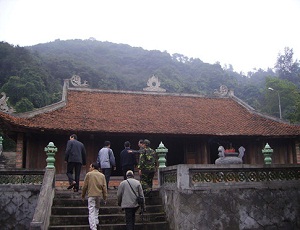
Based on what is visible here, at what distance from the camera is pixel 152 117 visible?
18.4 metres

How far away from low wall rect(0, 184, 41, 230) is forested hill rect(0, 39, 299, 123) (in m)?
15.0

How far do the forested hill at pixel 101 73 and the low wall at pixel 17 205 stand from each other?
49.4ft

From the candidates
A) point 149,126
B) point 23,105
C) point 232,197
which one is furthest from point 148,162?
point 23,105

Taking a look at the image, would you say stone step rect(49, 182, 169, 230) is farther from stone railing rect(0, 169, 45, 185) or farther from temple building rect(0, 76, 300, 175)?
temple building rect(0, 76, 300, 175)

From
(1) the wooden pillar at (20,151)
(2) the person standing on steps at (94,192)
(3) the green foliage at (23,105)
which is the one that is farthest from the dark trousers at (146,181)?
(3) the green foliage at (23,105)

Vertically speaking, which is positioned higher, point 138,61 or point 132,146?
point 138,61

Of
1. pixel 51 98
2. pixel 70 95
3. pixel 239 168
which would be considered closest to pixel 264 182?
pixel 239 168

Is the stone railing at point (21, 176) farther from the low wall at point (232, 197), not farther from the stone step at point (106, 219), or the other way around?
the low wall at point (232, 197)

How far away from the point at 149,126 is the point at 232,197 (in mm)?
8427

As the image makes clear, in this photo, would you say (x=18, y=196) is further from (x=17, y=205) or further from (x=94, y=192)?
(x=94, y=192)

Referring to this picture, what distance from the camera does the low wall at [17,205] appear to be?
9742mm

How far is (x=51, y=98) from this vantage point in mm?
42125

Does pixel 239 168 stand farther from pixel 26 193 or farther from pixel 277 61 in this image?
pixel 277 61

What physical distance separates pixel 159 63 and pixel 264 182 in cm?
7225
